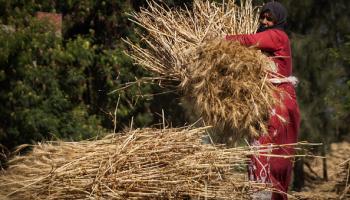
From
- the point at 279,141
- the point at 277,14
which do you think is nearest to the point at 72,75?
the point at 277,14

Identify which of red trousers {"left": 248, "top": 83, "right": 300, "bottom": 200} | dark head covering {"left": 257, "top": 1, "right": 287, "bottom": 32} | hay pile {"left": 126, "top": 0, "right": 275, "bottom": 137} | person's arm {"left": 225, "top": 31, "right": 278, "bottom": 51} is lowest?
red trousers {"left": 248, "top": 83, "right": 300, "bottom": 200}

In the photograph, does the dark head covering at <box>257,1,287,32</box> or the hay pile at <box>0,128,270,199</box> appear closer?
the hay pile at <box>0,128,270,199</box>

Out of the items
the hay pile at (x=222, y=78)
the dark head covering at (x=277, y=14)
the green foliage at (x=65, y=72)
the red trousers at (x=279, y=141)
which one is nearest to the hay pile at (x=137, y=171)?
the hay pile at (x=222, y=78)

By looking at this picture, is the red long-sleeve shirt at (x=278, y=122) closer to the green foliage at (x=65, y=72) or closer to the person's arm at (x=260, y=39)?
the person's arm at (x=260, y=39)

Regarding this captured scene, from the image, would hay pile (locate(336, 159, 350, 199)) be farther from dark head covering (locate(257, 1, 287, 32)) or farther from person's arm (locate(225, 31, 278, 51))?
dark head covering (locate(257, 1, 287, 32))

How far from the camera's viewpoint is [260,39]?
4.92 metres

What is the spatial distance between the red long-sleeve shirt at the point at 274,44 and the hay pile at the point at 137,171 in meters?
0.87

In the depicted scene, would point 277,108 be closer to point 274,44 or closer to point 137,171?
point 274,44

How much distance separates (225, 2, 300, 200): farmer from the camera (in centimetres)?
488

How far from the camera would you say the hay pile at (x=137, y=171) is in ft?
12.8

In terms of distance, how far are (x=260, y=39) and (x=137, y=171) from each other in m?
1.47

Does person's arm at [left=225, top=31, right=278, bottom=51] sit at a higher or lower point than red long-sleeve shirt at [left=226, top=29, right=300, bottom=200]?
higher

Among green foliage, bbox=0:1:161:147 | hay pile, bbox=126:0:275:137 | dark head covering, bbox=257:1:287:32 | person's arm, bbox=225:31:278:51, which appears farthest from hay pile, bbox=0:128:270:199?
green foliage, bbox=0:1:161:147

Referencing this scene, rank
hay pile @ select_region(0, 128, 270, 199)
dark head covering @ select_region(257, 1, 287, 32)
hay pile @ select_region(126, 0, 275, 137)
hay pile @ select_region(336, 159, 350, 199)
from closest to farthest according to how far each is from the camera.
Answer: hay pile @ select_region(0, 128, 270, 199), hay pile @ select_region(126, 0, 275, 137), hay pile @ select_region(336, 159, 350, 199), dark head covering @ select_region(257, 1, 287, 32)
